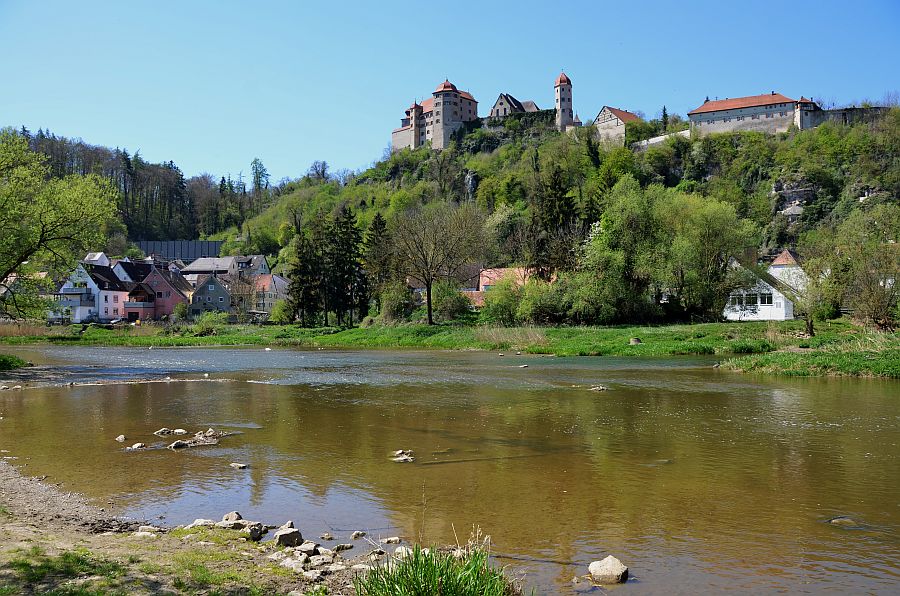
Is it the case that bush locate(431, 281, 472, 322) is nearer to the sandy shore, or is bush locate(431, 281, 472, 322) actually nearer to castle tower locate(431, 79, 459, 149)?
the sandy shore

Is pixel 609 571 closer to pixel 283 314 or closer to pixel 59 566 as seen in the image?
pixel 59 566

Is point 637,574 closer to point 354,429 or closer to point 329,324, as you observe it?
point 354,429

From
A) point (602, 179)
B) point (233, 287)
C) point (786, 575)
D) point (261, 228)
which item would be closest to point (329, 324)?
point (233, 287)

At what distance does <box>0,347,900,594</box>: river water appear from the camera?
923 centimetres

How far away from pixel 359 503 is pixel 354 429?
7.26 metres

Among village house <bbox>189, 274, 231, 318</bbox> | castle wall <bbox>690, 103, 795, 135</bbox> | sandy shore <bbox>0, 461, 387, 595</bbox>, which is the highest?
castle wall <bbox>690, 103, 795, 135</bbox>

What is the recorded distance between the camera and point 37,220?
110 feet

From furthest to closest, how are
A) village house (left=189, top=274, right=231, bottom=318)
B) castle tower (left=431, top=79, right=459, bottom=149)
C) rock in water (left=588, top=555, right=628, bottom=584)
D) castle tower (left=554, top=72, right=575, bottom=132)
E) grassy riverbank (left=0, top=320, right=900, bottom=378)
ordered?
castle tower (left=431, top=79, right=459, bottom=149)
castle tower (left=554, top=72, right=575, bottom=132)
village house (left=189, top=274, right=231, bottom=318)
grassy riverbank (left=0, top=320, right=900, bottom=378)
rock in water (left=588, top=555, right=628, bottom=584)

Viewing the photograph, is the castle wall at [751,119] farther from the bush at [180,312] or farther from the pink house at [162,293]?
the pink house at [162,293]

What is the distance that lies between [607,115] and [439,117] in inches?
1725

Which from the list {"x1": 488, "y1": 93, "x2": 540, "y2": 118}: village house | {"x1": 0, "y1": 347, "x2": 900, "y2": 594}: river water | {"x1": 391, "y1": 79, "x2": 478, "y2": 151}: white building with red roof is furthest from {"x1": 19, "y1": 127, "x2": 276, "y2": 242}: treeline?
{"x1": 0, "y1": 347, "x2": 900, "y2": 594}: river water

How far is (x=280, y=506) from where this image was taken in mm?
11172

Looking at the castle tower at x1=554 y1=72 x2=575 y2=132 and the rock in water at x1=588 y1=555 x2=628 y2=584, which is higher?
the castle tower at x1=554 y1=72 x2=575 y2=132

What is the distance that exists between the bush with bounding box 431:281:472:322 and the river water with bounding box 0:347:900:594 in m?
38.8
